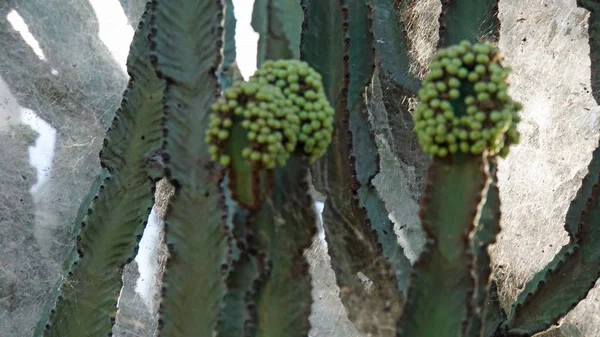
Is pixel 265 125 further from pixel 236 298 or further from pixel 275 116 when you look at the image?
pixel 236 298

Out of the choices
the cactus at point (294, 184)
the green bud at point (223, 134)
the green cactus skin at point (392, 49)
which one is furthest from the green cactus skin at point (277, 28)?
the green cactus skin at point (392, 49)

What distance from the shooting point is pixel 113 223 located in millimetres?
1976

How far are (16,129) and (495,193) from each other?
8.49 ft

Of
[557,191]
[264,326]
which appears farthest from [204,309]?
[557,191]

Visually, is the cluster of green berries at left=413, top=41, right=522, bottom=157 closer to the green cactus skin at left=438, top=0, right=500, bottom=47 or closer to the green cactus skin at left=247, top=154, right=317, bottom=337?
the green cactus skin at left=247, top=154, right=317, bottom=337

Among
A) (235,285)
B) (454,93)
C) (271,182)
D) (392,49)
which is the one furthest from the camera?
(392,49)

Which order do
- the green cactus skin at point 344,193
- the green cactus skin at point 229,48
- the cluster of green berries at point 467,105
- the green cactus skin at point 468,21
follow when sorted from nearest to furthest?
the cluster of green berries at point 467,105 → the green cactus skin at point 229,48 → the green cactus skin at point 344,193 → the green cactus skin at point 468,21

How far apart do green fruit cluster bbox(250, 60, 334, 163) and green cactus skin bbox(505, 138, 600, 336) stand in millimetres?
874

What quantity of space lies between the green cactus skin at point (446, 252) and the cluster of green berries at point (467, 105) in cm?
3

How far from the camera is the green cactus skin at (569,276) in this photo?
1.94m

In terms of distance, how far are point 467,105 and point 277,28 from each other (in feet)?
2.01

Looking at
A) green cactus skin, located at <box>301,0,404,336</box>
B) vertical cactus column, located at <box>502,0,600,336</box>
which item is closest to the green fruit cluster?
green cactus skin, located at <box>301,0,404,336</box>

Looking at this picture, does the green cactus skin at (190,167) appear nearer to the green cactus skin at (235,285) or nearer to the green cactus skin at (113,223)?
the green cactus skin at (235,285)

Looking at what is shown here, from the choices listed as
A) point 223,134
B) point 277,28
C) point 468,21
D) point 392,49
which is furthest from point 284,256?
point 392,49
